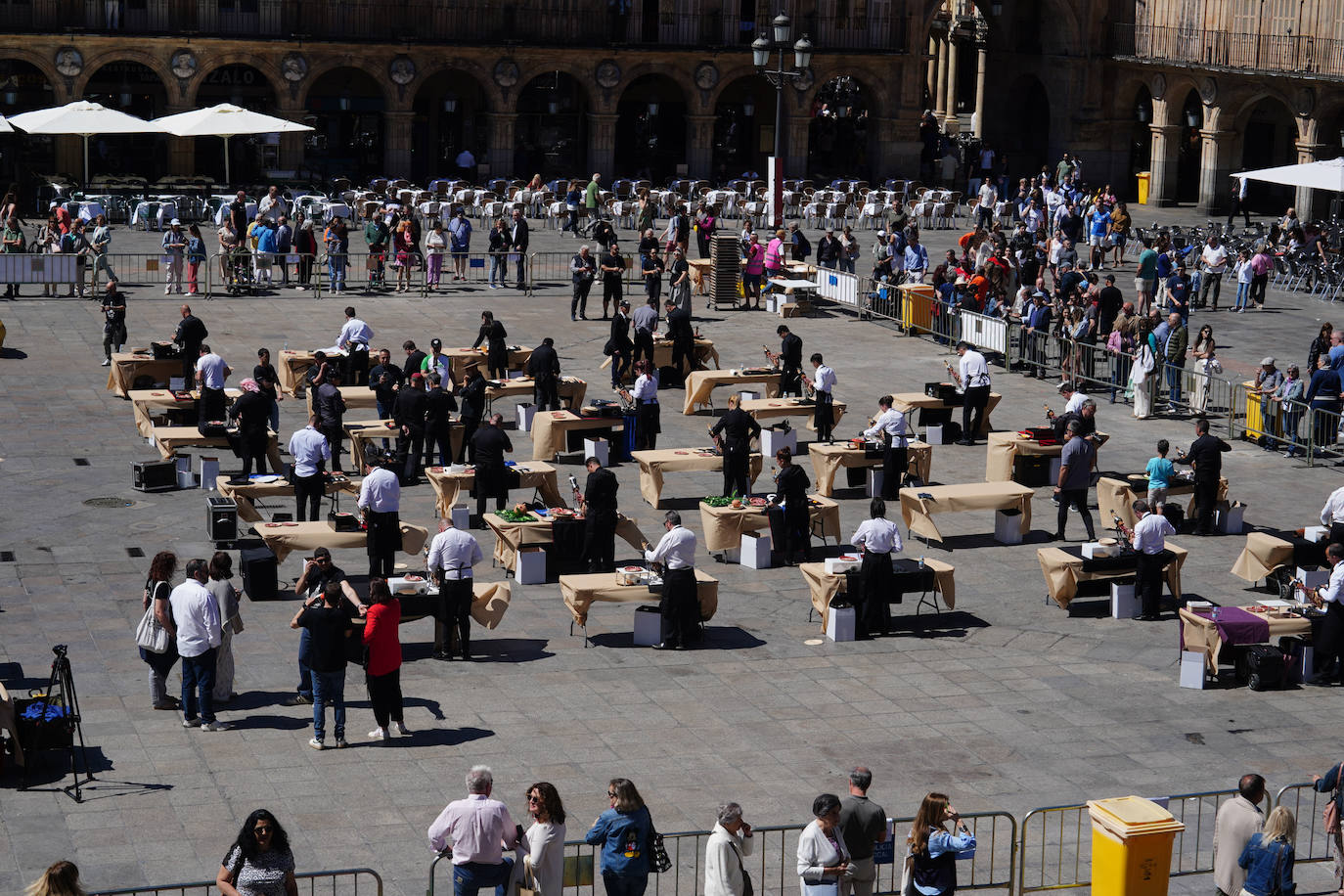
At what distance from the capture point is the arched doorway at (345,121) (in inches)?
2272

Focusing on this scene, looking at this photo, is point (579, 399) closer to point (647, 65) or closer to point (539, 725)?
point (539, 725)

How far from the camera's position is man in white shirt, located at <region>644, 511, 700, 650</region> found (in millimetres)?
19531

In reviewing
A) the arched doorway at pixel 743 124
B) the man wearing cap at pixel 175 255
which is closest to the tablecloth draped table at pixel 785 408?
the man wearing cap at pixel 175 255

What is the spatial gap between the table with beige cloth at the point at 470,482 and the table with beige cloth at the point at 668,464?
132 cm

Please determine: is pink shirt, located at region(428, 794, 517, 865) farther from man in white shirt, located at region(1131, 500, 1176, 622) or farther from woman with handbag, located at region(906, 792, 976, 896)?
man in white shirt, located at region(1131, 500, 1176, 622)

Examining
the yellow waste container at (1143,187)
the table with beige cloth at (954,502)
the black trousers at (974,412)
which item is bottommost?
the table with beige cloth at (954,502)

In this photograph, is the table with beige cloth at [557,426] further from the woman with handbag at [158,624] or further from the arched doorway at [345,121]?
the arched doorway at [345,121]

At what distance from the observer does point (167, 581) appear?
17.0 meters

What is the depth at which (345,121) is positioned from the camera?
192 ft

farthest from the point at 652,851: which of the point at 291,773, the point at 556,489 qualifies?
the point at 556,489

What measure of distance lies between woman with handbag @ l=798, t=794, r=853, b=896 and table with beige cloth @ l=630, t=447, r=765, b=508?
484 inches

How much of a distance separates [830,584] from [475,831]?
7897 mm

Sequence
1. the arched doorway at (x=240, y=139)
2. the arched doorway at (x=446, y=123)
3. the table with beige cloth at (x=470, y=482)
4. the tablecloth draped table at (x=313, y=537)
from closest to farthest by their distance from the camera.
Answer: the tablecloth draped table at (x=313, y=537), the table with beige cloth at (x=470, y=482), the arched doorway at (x=240, y=139), the arched doorway at (x=446, y=123)

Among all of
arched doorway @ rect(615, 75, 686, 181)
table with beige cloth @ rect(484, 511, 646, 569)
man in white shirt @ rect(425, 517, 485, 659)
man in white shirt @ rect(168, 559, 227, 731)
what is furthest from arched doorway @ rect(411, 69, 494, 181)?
man in white shirt @ rect(168, 559, 227, 731)
